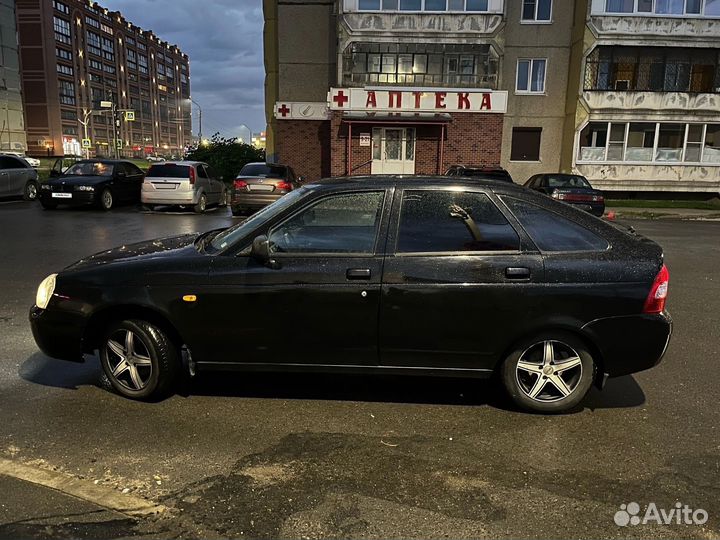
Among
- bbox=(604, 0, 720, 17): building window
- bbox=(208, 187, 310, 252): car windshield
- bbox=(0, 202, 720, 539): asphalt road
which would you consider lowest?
bbox=(0, 202, 720, 539): asphalt road

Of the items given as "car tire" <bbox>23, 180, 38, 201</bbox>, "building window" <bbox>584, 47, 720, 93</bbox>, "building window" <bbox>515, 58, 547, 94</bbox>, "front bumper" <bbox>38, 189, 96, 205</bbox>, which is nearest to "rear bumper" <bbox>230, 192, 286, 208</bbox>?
"front bumper" <bbox>38, 189, 96, 205</bbox>

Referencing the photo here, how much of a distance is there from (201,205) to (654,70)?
21.4 m

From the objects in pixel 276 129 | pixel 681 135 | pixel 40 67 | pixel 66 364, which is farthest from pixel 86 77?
pixel 66 364

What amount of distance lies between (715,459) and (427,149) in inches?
906

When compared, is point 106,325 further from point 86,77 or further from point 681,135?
point 86,77

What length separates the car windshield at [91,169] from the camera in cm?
1809

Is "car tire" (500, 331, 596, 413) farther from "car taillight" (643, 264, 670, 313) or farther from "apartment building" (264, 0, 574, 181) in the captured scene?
"apartment building" (264, 0, 574, 181)

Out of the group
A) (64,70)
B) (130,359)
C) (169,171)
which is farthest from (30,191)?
(64,70)

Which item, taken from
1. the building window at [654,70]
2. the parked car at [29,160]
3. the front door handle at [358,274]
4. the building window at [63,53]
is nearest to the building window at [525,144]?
the building window at [654,70]

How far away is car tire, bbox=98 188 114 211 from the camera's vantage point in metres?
17.1

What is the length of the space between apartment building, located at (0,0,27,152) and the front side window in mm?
74108

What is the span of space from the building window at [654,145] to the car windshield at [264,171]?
1595cm

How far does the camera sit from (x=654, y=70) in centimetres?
2594

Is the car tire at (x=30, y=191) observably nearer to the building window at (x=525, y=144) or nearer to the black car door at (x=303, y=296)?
the black car door at (x=303, y=296)
